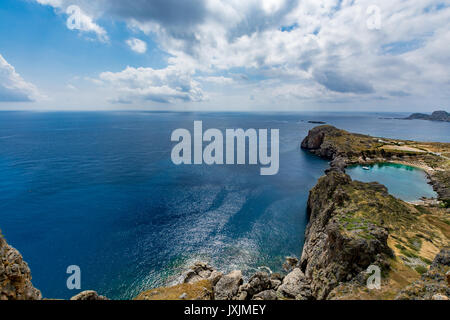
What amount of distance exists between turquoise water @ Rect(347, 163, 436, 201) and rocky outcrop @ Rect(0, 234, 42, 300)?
299ft

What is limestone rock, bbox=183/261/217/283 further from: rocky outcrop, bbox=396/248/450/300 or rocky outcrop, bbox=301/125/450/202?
rocky outcrop, bbox=301/125/450/202

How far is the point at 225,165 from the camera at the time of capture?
314 feet

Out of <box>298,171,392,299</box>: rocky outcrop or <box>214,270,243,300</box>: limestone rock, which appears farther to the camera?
<box>214,270,243,300</box>: limestone rock

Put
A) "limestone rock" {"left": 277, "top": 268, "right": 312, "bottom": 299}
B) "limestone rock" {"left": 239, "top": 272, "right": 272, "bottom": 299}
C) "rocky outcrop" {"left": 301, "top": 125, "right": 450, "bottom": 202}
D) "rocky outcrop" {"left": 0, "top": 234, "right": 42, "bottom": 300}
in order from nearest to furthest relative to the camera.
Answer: "rocky outcrop" {"left": 0, "top": 234, "right": 42, "bottom": 300}
"limestone rock" {"left": 277, "top": 268, "right": 312, "bottom": 299}
"limestone rock" {"left": 239, "top": 272, "right": 272, "bottom": 299}
"rocky outcrop" {"left": 301, "top": 125, "right": 450, "bottom": 202}

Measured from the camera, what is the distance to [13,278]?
549 inches

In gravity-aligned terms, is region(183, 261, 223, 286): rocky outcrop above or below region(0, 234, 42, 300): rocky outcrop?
below

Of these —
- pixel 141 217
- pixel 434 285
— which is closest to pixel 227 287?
pixel 434 285

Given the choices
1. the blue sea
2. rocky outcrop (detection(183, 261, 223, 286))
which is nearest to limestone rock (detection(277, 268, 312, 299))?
the blue sea

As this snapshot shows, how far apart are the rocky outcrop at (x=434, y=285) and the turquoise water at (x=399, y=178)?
60.0m

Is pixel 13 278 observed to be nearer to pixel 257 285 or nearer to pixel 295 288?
pixel 257 285

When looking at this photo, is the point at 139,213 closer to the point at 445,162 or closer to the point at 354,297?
the point at 354,297

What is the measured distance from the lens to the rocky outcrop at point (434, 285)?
14555 millimetres

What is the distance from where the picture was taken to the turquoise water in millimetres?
69062

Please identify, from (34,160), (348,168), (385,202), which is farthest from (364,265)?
(34,160)
